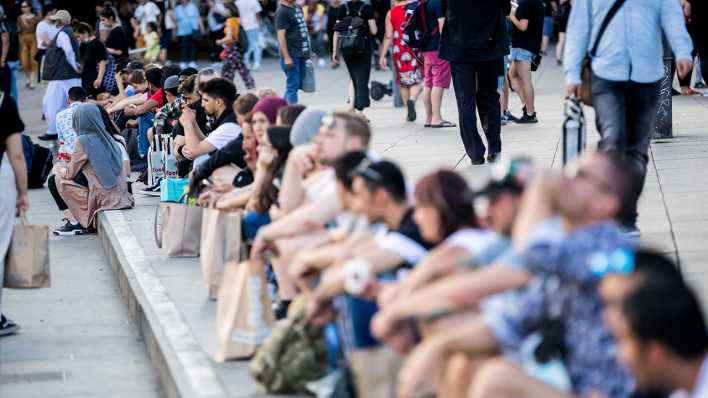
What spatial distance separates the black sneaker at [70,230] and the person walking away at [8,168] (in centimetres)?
432

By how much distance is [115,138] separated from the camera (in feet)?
39.8

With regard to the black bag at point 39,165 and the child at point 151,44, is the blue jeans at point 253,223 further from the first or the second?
the child at point 151,44

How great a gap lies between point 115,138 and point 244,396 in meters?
6.72

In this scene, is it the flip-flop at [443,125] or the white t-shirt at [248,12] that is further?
the white t-shirt at [248,12]

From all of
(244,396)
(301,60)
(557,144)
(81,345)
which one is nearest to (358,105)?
(301,60)

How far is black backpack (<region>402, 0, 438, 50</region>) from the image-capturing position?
1459cm

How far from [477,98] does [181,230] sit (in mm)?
3243

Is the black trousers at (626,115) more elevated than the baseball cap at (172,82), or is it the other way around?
the black trousers at (626,115)

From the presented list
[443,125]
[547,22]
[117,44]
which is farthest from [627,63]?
[547,22]

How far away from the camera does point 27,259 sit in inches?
310

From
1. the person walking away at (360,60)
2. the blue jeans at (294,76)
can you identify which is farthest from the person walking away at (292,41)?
the person walking away at (360,60)

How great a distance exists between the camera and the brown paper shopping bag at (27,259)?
787 centimetres

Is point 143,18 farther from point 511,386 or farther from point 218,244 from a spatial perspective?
point 511,386

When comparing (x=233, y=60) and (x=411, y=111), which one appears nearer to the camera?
(x=411, y=111)
